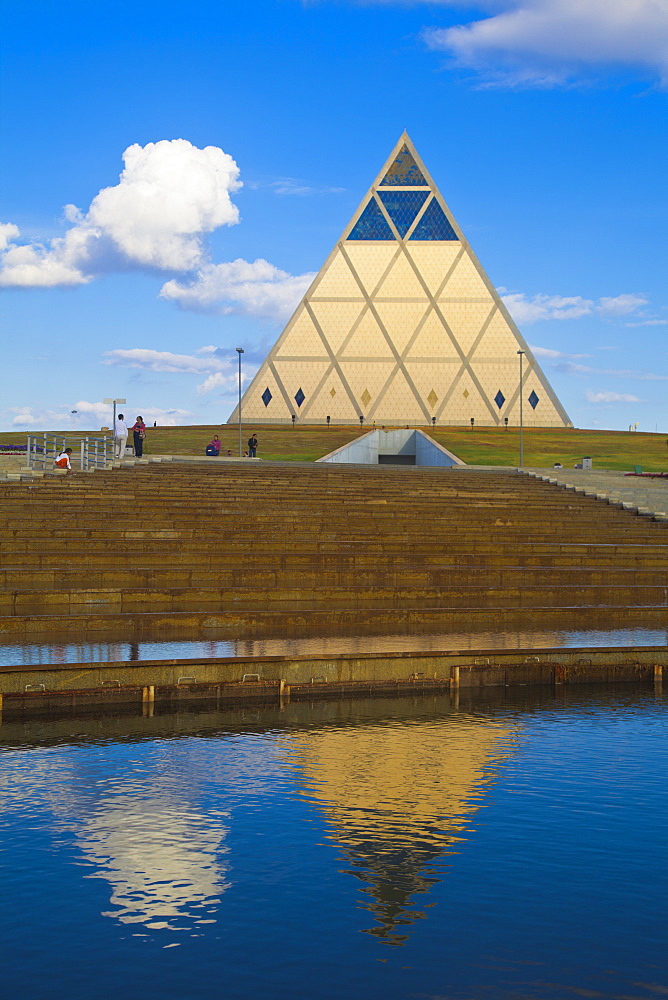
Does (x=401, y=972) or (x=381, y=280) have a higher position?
(x=381, y=280)

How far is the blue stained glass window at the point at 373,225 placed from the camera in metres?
55.5

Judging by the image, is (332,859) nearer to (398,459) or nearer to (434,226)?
(398,459)

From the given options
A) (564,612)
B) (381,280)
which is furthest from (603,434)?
(564,612)

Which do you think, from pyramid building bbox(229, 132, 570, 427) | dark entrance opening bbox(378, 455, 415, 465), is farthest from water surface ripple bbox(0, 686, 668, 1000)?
pyramid building bbox(229, 132, 570, 427)

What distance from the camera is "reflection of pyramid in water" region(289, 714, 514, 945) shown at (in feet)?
13.4

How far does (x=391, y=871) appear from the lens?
4227mm

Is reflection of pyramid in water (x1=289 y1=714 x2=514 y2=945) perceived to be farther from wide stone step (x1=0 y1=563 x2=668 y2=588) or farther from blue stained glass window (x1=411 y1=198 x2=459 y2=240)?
blue stained glass window (x1=411 y1=198 x2=459 y2=240)

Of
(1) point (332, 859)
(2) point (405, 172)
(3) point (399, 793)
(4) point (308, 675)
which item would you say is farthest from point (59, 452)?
(2) point (405, 172)

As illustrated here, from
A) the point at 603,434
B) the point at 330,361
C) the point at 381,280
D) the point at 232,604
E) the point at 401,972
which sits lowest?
the point at 401,972

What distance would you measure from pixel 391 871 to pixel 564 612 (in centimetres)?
725

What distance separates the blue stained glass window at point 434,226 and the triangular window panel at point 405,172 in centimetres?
145

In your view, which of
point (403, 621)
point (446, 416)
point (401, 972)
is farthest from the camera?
point (446, 416)

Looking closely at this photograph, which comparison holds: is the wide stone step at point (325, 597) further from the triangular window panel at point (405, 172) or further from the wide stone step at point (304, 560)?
the triangular window panel at point (405, 172)

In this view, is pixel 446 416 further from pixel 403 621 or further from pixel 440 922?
pixel 440 922
